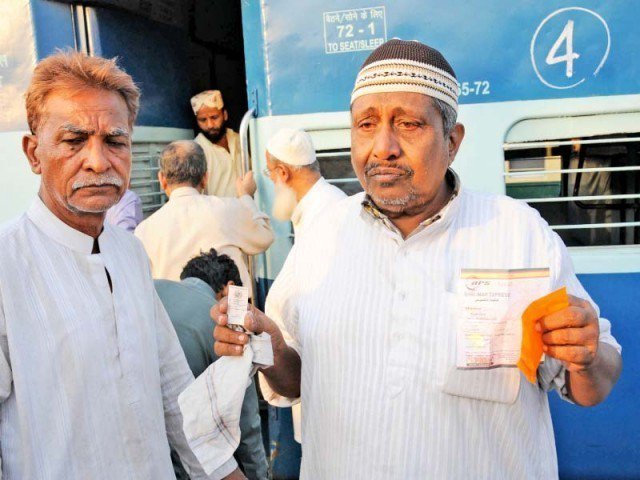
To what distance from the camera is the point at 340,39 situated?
3.12m

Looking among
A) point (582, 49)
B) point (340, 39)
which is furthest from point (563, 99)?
point (340, 39)

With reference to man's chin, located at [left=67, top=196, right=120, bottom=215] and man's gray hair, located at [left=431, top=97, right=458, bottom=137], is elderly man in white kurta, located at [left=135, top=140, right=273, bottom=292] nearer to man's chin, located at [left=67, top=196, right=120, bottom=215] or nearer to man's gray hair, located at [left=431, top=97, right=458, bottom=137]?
man's chin, located at [left=67, top=196, right=120, bottom=215]

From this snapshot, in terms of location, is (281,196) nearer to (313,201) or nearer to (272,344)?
(313,201)

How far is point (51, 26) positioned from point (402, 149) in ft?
8.68

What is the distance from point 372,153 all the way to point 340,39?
5.76 feet

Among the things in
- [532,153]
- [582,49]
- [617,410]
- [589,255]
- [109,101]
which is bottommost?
[617,410]

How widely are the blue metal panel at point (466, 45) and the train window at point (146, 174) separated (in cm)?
112

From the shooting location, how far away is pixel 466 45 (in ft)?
9.98

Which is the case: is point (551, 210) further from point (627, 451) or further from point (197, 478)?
point (197, 478)

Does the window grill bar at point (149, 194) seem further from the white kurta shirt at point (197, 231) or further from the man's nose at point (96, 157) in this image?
the man's nose at point (96, 157)

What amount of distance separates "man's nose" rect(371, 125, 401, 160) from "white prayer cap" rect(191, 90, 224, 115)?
11.0 ft

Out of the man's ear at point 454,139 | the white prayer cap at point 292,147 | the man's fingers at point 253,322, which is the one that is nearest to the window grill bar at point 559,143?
the white prayer cap at point 292,147

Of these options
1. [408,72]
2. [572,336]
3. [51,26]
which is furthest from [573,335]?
[51,26]

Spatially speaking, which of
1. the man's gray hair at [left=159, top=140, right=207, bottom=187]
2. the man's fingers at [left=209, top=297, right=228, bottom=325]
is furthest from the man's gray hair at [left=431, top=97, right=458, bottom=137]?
the man's gray hair at [left=159, top=140, right=207, bottom=187]
